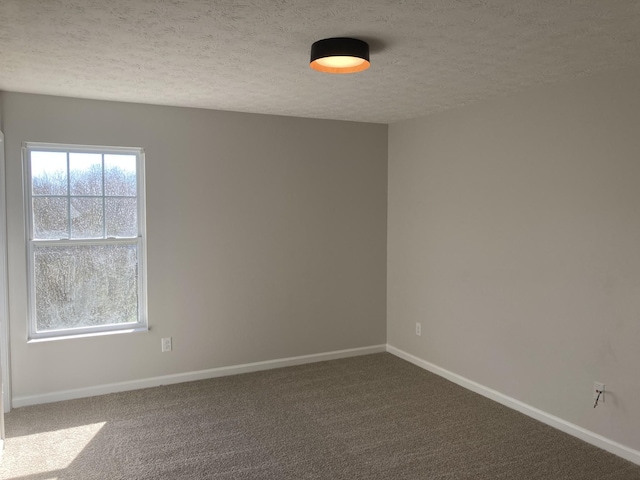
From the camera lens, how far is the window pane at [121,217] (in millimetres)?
4133

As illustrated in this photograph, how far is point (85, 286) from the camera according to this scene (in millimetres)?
4078

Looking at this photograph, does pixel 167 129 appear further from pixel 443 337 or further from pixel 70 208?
pixel 443 337

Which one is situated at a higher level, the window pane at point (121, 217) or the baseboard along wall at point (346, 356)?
the window pane at point (121, 217)

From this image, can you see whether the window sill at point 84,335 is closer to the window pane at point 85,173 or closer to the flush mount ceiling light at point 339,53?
the window pane at point 85,173

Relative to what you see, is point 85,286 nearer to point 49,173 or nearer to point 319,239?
point 49,173

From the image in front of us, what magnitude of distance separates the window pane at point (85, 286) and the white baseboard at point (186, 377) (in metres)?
0.50

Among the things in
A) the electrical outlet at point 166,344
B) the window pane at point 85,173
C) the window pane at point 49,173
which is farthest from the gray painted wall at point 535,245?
the window pane at point 49,173

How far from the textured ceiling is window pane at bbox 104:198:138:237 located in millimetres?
811

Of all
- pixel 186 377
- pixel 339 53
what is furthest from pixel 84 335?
pixel 339 53

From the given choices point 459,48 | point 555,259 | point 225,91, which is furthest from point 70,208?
point 555,259

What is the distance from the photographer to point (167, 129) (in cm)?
421

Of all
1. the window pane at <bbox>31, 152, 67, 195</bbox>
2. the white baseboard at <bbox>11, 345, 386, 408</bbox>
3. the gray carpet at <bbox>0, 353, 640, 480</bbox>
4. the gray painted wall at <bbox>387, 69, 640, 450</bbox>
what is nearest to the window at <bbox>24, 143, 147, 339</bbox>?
the window pane at <bbox>31, 152, 67, 195</bbox>

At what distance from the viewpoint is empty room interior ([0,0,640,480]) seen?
2.65 metres

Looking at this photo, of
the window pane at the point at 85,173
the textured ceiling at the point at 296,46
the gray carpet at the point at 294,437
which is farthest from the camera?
the window pane at the point at 85,173
